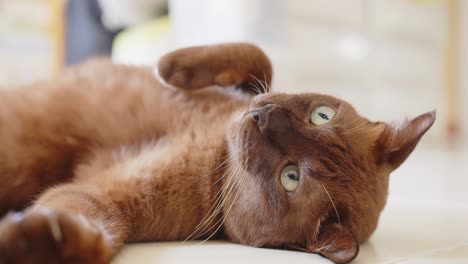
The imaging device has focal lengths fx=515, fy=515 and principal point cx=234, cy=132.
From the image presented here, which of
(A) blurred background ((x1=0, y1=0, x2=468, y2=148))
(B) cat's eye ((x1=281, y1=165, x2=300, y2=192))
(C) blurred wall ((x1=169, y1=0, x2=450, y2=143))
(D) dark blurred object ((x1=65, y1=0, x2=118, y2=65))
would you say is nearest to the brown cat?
(B) cat's eye ((x1=281, y1=165, x2=300, y2=192))

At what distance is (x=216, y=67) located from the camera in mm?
1348

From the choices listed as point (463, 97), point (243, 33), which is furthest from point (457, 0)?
point (243, 33)

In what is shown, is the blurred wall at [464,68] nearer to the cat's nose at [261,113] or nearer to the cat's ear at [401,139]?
the cat's ear at [401,139]

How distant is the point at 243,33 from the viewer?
2229 mm

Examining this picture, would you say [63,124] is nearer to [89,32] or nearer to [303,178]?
[303,178]

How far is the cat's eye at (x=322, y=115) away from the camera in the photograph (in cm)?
112

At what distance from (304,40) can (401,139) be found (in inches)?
82.5

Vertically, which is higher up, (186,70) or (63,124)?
(186,70)

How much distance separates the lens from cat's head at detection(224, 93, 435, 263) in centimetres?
105

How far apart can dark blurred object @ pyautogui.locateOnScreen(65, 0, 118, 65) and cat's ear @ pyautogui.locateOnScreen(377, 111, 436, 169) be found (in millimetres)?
2087

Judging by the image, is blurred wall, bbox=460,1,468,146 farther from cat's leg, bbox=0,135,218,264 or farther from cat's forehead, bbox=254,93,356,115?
cat's leg, bbox=0,135,218,264

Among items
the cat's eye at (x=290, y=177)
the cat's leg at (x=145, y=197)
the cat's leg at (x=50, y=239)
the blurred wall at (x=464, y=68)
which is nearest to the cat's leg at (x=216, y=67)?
the cat's leg at (x=145, y=197)

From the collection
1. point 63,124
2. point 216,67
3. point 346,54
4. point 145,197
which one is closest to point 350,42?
point 346,54

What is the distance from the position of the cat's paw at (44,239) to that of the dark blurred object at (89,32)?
2.31 meters
